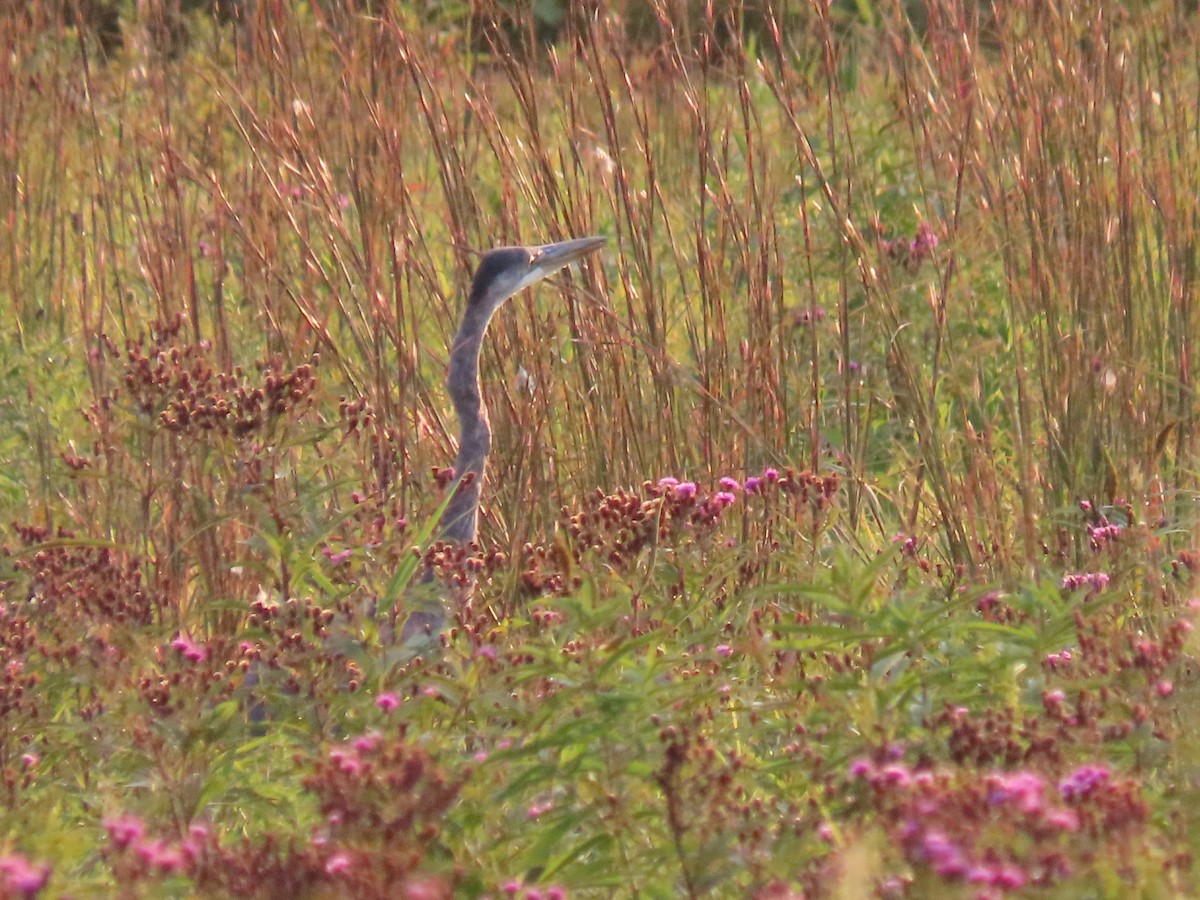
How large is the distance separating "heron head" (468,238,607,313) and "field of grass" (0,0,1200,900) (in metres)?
0.08

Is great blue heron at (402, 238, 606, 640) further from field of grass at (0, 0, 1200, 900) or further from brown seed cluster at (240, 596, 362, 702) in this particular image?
brown seed cluster at (240, 596, 362, 702)

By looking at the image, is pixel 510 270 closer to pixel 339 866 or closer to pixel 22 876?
pixel 339 866

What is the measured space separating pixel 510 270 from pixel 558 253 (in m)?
0.13

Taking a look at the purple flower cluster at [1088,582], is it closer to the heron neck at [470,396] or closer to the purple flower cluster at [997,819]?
the purple flower cluster at [997,819]

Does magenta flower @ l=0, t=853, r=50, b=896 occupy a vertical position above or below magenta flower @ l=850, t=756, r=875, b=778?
above

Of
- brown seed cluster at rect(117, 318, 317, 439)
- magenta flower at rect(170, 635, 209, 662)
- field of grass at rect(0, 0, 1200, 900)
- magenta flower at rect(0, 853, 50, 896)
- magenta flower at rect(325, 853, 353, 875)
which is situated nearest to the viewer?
magenta flower at rect(0, 853, 50, 896)

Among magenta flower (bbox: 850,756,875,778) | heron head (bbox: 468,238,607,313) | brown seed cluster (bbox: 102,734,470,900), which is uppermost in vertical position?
heron head (bbox: 468,238,607,313)

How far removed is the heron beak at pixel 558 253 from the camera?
394 centimetres

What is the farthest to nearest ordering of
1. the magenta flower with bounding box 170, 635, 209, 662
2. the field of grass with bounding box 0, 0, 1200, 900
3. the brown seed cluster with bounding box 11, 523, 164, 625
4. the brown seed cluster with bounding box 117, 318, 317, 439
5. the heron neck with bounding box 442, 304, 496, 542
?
the heron neck with bounding box 442, 304, 496, 542 → the brown seed cluster with bounding box 117, 318, 317, 439 → the brown seed cluster with bounding box 11, 523, 164, 625 → the magenta flower with bounding box 170, 635, 209, 662 → the field of grass with bounding box 0, 0, 1200, 900

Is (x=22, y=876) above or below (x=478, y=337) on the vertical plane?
above

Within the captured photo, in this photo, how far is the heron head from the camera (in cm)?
389

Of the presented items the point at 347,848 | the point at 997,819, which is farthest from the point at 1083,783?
the point at 347,848

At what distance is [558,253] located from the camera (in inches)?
157

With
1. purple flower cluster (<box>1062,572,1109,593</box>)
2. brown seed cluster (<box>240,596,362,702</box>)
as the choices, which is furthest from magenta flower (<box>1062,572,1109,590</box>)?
brown seed cluster (<box>240,596,362,702</box>)
